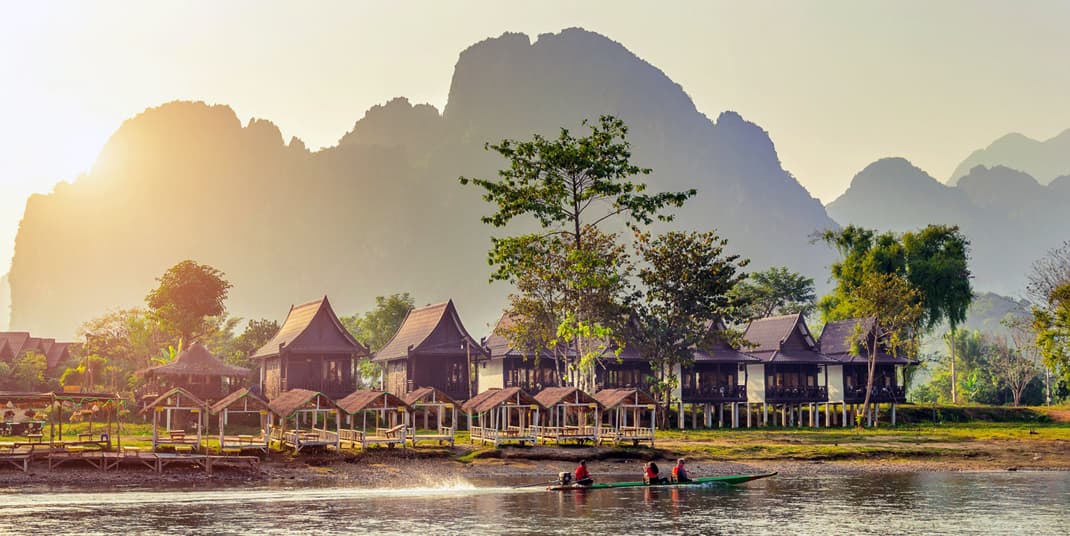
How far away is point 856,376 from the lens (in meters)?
82.0

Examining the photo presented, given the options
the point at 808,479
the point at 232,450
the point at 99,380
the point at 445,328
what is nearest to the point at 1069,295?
the point at 808,479

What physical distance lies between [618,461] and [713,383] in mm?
27883

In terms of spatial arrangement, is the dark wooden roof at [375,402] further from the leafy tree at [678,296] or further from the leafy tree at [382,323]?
the leafy tree at [382,323]

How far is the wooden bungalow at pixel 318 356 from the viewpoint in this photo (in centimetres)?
6850

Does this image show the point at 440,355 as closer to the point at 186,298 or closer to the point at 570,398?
the point at 570,398

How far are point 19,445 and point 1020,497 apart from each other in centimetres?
3949

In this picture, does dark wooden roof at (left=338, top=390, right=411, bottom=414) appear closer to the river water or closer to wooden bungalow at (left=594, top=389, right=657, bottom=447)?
the river water

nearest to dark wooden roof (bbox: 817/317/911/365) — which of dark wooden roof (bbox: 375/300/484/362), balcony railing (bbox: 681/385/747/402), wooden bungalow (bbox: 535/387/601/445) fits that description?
balcony railing (bbox: 681/385/747/402)

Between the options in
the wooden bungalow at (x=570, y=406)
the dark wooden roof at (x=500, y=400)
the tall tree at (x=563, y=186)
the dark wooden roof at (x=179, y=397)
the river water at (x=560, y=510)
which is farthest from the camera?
the tall tree at (x=563, y=186)

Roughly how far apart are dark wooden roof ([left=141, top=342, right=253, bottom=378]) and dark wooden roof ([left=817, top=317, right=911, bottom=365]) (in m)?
44.4

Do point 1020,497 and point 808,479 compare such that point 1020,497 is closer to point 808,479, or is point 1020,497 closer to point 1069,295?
point 808,479

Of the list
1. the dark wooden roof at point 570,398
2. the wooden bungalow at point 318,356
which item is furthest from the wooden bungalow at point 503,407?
the wooden bungalow at point 318,356

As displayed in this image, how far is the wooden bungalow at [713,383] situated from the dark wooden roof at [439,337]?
15710 mm

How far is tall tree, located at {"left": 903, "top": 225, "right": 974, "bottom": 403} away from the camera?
90.1m
